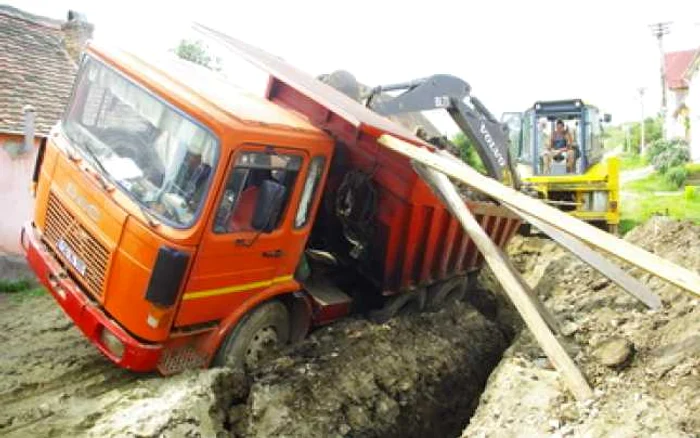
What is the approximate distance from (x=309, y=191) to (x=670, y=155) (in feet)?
81.2

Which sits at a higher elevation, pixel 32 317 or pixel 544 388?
pixel 544 388

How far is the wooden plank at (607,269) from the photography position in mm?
5449

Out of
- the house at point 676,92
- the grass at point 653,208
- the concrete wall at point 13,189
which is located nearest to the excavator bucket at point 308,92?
the concrete wall at point 13,189

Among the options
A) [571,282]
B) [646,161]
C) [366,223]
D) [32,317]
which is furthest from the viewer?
→ [646,161]

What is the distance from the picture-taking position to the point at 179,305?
162 inches

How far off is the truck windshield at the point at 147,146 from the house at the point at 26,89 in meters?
5.33

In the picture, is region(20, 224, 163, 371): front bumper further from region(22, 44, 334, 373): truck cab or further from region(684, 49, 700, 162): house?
region(684, 49, 700, 162): house

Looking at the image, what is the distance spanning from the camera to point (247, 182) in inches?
170

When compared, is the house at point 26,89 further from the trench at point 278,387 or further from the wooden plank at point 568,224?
the wooden plank at point 568,224

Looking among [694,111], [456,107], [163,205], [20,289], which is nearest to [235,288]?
[163,205]

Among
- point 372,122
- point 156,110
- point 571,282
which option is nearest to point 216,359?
point 156,110

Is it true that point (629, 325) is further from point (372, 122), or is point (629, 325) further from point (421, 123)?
point (421, 123)

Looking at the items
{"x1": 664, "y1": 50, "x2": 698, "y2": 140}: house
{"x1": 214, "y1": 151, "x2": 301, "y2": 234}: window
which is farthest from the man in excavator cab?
{"x1": 664, "y1": 50, "x2": 698, "y2": 140}: house

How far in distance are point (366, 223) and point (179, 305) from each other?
2.15 meters
